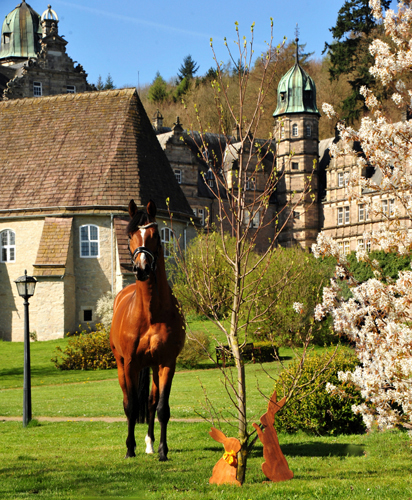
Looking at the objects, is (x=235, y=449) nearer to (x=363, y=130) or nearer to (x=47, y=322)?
(x=363, y=130)

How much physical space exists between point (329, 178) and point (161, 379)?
57.9 metres

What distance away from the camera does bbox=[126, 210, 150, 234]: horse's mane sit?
319 inches

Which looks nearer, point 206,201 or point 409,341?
point 409,341

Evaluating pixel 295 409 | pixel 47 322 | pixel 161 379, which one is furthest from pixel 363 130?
pixel 47 322

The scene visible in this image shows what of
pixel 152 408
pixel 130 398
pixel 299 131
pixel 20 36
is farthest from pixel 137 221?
pixel 20 36

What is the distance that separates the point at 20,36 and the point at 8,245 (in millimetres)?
39667

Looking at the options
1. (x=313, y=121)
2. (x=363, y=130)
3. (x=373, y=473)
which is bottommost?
(x=373, y=473)

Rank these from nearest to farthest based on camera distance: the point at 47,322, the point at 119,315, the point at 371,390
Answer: the point at 371,390 < the point at 119,315 < the point at 47,322

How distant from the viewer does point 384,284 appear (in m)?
8.22

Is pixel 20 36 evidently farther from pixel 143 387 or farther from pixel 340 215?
pixel 143 387

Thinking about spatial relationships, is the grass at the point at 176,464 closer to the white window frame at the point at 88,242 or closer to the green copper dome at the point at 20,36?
the white window frame at the point at 88,242

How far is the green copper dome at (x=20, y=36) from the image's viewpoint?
69500 millimetres

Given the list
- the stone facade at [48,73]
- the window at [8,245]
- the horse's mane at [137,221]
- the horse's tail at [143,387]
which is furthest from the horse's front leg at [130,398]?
the stone facade at [48,73]

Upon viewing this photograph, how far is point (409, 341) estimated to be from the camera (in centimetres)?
730
